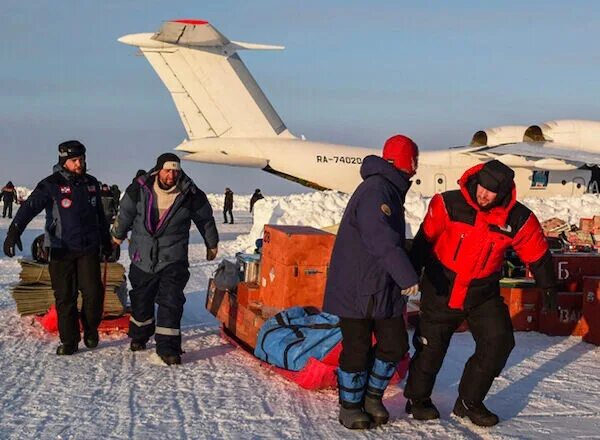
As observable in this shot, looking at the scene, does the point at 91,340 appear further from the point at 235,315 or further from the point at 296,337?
the point at 296,337

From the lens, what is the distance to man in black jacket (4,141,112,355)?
6941mm

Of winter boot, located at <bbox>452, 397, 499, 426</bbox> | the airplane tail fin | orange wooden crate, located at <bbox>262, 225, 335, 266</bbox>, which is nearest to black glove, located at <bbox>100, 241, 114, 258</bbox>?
orange wooden crate, located at <bbox>262, 225, 335, 266</bbox>

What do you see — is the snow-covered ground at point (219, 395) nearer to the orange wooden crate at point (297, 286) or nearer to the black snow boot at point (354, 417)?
the black snow boot at point (354, 417)

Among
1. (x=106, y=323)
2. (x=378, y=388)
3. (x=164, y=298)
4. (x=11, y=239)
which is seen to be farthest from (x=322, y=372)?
(x=106, y=323)

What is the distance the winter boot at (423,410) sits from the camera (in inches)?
205

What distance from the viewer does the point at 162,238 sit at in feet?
22.1

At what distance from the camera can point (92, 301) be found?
23.3ft

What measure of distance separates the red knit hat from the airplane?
59.1 ft

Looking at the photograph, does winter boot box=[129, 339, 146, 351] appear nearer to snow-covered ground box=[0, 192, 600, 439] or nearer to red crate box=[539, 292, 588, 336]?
snow-covered ground box=[0, 192, 600, 439]

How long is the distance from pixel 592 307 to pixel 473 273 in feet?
12.3

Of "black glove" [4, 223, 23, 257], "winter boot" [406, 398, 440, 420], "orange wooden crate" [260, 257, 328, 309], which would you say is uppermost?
"black glove" [4, 223, 23, 257]

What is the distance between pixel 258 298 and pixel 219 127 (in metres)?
17.8

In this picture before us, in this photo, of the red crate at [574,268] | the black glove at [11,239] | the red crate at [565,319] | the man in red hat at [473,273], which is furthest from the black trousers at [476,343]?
the red crate at [574,268]

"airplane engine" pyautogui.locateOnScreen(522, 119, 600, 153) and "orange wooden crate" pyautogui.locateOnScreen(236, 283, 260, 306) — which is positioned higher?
"airplane engine" pyautogui.locateOnScreen(522, 119, 600, 153)
